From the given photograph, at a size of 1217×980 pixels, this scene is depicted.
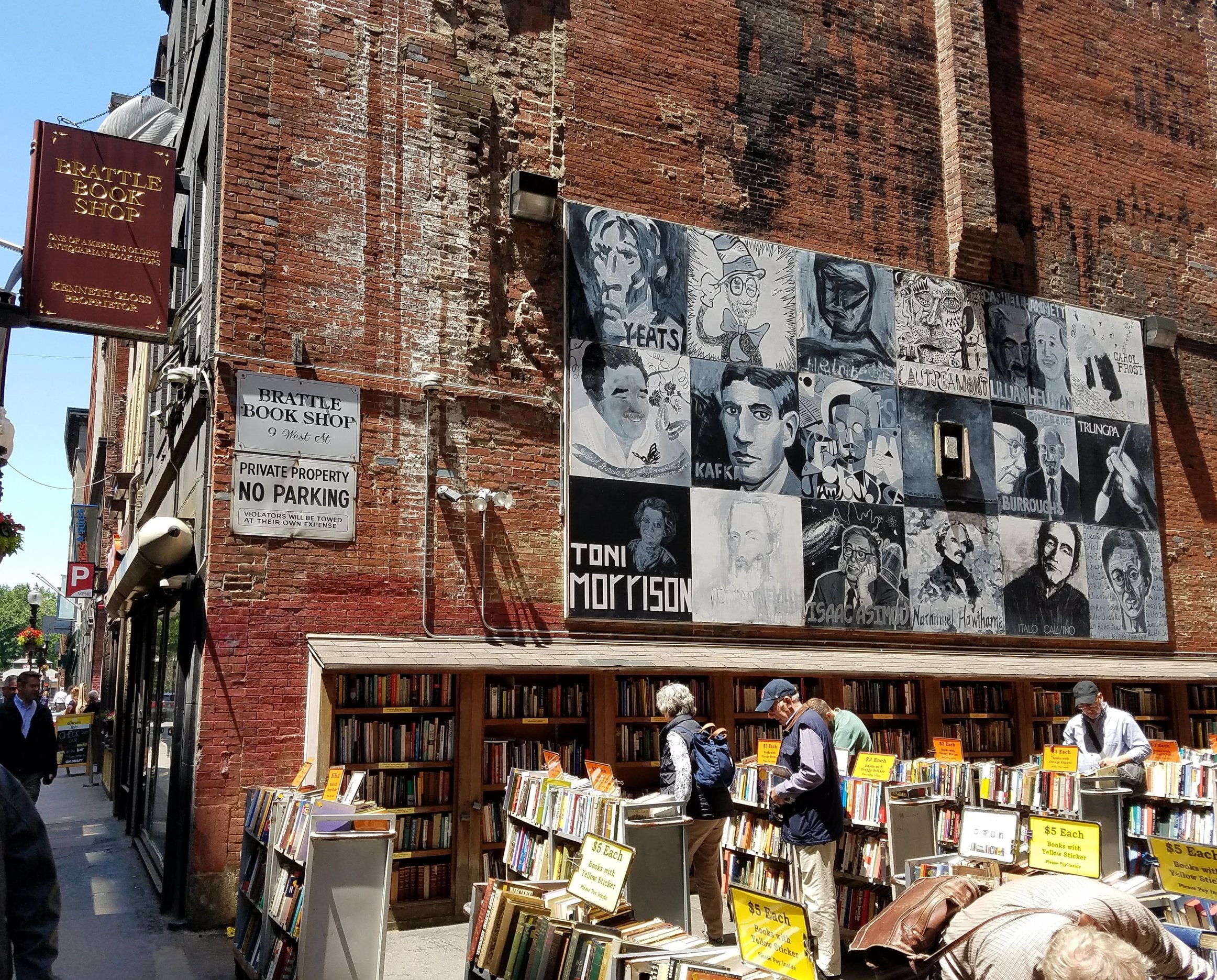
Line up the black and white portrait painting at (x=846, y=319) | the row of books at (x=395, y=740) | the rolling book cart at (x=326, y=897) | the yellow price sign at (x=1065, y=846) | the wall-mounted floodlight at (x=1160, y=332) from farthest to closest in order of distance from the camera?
the wall-mounted floodlight at (x=1160, y=332) → the black and white portrait painting at (x=846, y=319) → the row of books at (x=395, y=740) → the rolling book cart at (x=326, y=897) → the yellow price sign at (x=1065, y=846)

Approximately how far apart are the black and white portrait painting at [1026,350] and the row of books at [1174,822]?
6.23 m

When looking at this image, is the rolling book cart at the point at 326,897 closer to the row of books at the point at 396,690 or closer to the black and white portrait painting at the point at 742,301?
the row of books at the point at 396,690

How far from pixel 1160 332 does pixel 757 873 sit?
11.1 meters

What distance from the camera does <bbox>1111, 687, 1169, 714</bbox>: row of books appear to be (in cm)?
1359

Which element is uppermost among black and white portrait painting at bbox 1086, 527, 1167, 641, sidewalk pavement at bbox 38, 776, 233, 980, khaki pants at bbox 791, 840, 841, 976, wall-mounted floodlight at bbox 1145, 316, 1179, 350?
wall-mounted floodlight at bbox 1145, 316, 1179, 350

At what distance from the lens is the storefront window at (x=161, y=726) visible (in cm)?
984

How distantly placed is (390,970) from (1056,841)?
4.59 metres

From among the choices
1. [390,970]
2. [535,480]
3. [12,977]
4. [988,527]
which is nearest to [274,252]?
[535,480]

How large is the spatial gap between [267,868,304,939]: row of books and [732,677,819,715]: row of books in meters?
5.46

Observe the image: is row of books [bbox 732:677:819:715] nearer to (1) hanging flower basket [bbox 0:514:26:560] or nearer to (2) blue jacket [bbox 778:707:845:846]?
(2) blue jacket [bbox 778:707:845:846]

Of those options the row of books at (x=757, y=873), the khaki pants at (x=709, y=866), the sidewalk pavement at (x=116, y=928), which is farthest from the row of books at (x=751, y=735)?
the sidewalk pavement at (x=116, y=928)

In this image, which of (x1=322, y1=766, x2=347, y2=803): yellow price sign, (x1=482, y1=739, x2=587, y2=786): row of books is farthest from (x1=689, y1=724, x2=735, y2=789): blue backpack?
(x1=322, y1=766, x2=347, y2=803): yellow price sign

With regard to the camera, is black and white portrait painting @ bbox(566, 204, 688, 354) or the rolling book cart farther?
black and white portrait painting @ bbox(566, 204, 688, 354)

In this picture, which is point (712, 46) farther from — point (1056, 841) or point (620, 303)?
A: point (1056, 841)
